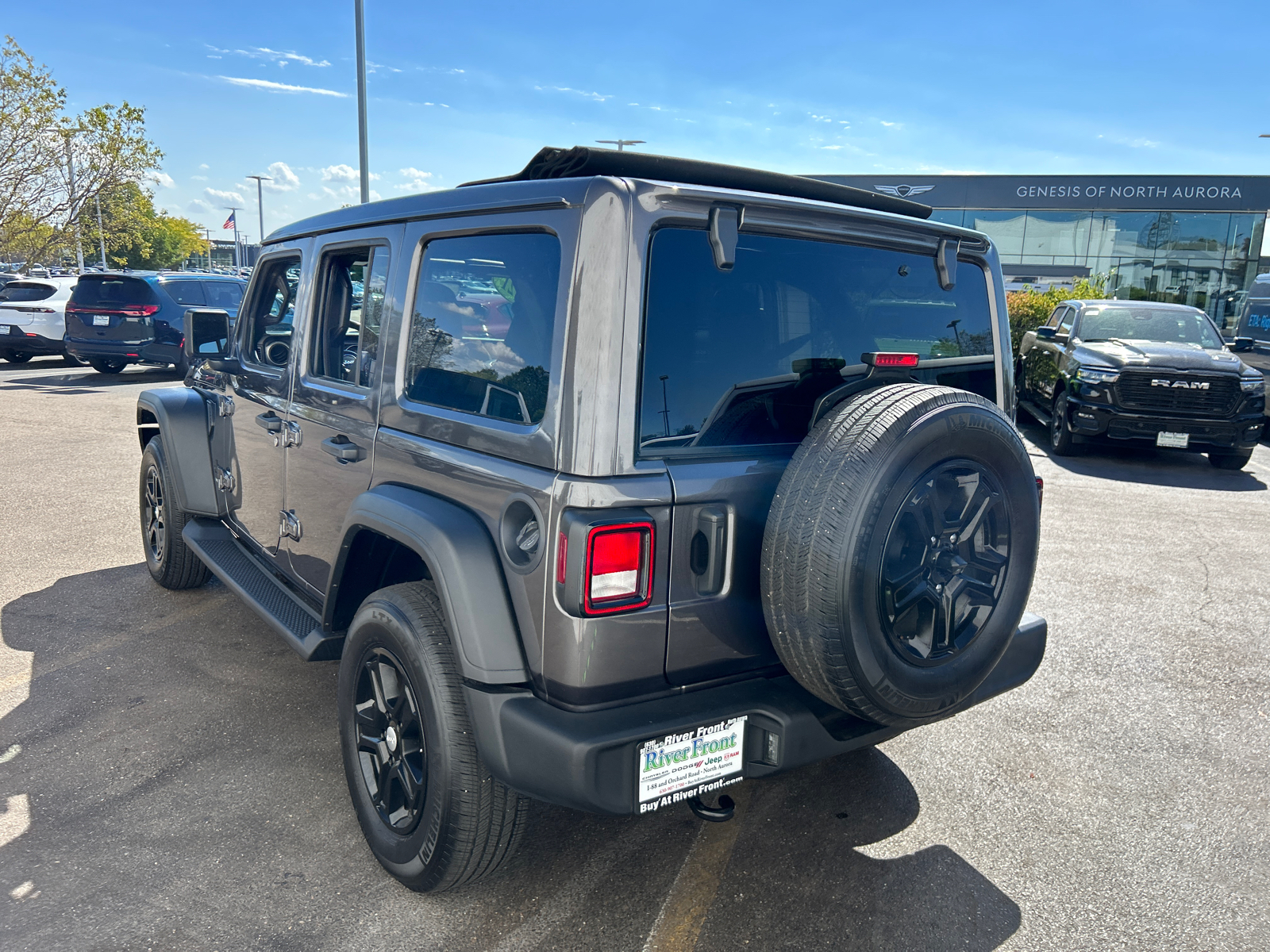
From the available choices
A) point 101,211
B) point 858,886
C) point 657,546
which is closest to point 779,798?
point 858,886

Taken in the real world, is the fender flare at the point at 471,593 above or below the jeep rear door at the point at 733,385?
below

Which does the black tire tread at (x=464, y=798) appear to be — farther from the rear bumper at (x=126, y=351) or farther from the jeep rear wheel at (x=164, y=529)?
the rear bumper at (x=126, y=351)

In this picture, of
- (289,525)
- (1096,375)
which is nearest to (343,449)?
(289,525)

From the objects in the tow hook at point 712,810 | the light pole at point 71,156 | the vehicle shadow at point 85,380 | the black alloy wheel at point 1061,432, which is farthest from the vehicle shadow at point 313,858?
the light pole at point 71,156

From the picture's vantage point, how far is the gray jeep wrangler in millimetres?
2137

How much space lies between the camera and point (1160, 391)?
928 centimetres

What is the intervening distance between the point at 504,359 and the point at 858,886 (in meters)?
1.82

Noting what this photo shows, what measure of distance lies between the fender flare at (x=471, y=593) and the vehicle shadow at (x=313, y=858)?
677 mm

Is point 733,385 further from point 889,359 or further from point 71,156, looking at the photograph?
point 71,156

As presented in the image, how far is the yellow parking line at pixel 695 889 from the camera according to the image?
2.43m

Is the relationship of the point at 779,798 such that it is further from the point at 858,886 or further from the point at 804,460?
the point at 804,460

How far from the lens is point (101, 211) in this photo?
2903cm

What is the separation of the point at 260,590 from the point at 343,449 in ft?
3.54

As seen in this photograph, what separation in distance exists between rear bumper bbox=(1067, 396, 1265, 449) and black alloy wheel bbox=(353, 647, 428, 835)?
882cm
